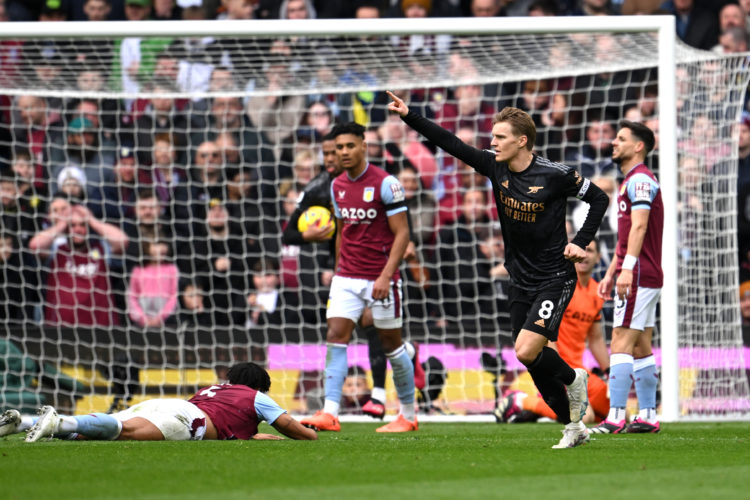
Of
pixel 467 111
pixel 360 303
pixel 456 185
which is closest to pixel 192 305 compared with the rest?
pixel 456 185

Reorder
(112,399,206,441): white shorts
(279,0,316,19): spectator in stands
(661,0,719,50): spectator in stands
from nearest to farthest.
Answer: (112,399,206,441): white shorts → (661,0,719,50): spectator in stands → (279,0,316,19): spectator in stands

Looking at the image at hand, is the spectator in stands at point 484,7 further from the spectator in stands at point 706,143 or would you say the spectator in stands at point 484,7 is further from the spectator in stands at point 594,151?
the spectator in stands at point 706,143

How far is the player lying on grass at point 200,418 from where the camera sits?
21.2ft

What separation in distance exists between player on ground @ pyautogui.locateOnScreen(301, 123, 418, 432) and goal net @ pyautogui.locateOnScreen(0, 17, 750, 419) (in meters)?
1.86

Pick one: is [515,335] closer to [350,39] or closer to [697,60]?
[697,60]

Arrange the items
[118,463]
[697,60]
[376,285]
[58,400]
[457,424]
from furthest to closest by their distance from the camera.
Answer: [58,400] < [697,60] < [457,424] < [376,285] < [118,463]

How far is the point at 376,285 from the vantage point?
844cm

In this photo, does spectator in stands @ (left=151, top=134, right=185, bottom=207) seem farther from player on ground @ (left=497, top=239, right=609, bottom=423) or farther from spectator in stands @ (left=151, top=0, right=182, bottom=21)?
player on ground @ (left=497, top=239, right=609, bottom=423)

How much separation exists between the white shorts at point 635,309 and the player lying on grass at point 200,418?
2376 millimetres

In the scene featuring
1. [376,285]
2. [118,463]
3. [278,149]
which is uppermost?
[278,149]

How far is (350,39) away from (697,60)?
10.9 feet

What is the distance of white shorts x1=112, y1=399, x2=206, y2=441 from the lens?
676 centimetres

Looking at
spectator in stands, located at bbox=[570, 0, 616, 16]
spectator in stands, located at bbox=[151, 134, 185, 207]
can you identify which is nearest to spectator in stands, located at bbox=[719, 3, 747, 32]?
spectator in stands, located at bbox=[570, 0, 616, 16]

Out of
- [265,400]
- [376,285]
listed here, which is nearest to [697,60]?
[376,285]
